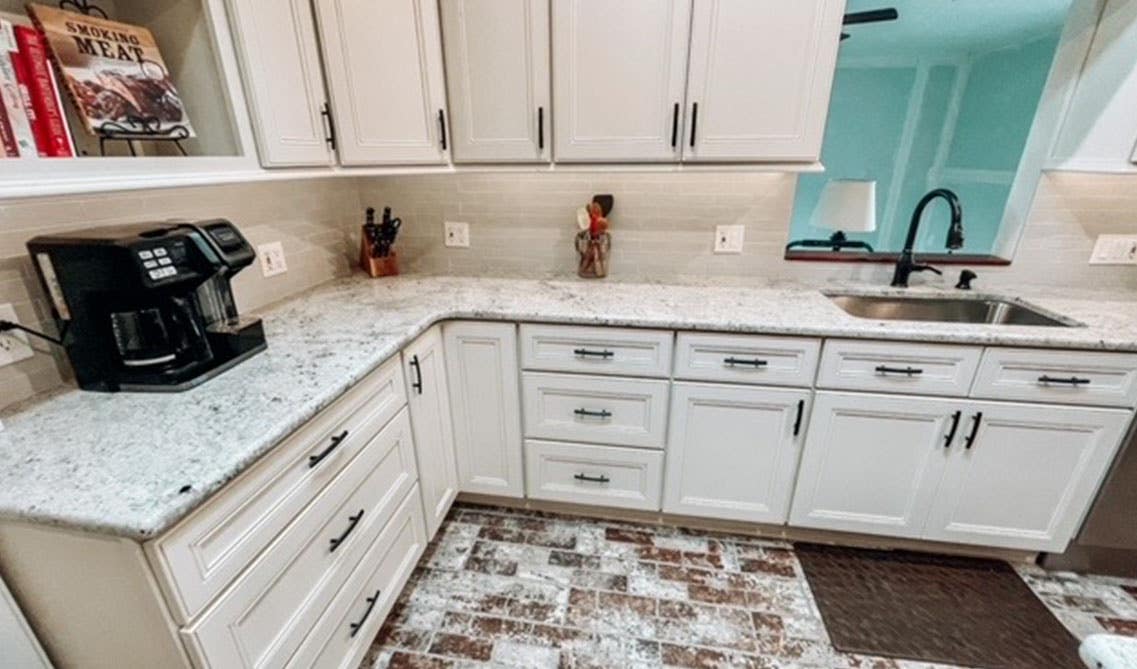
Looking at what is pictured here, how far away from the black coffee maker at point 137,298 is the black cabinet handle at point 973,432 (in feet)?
6.99

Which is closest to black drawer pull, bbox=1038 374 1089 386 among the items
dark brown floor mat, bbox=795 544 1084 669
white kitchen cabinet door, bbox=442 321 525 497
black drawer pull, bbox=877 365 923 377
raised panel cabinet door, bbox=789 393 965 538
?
raised panel cabinet door, bbox=789 393 965 538

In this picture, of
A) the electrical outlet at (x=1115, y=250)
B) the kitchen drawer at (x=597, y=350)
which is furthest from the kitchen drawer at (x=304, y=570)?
the electrical outlet at (x=1115, y=250)

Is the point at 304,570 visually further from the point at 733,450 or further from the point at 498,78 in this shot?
the point at 498,78

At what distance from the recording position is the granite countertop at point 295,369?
0.74 metres

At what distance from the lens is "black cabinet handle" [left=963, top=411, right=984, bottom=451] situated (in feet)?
4.87

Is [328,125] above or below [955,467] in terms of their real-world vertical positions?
above

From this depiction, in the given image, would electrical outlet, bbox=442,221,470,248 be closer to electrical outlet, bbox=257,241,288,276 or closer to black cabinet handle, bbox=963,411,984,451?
electrical outlet, bbox=257,241,288,276

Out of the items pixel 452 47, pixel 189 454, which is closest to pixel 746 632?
pixel 189 454

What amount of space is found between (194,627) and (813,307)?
1782 millimetres

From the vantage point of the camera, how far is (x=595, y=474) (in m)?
1.84

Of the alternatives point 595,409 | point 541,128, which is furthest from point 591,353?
point 541,128

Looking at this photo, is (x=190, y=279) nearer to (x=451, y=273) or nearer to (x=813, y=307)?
(x=451, y=273)

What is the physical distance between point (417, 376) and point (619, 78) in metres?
1.16

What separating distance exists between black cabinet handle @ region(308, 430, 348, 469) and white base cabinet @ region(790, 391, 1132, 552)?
1414 millimetres
